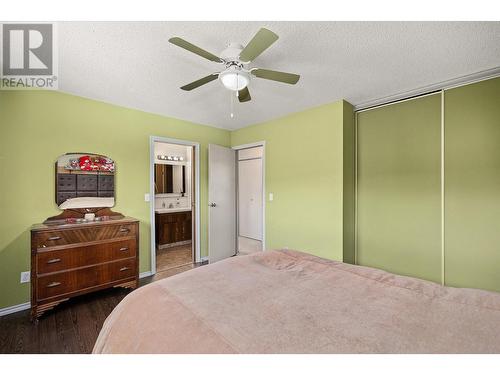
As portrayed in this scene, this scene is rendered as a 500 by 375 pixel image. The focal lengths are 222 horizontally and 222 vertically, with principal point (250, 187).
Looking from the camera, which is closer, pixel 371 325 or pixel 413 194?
pixel 371 325

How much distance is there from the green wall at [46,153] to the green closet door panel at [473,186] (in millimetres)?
3700

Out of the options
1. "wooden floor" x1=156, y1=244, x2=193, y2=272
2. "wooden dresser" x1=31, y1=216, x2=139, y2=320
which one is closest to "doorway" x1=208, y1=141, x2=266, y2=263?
"wooden floor" x1=156, y1=244, x2=193, y2=272

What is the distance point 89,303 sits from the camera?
237 cm

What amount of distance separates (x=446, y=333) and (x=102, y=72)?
3004mm

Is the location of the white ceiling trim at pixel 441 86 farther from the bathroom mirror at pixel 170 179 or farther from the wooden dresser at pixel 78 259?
the bathroom mirror at pixel 170 179

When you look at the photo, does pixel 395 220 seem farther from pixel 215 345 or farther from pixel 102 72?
pixel 102 72

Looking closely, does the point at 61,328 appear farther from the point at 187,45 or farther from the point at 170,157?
the point at 170,157

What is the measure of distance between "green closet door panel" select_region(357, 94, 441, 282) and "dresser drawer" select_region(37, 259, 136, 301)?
2.97m

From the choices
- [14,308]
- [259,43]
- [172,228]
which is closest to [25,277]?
[14,308]

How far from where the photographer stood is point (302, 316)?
99 cm

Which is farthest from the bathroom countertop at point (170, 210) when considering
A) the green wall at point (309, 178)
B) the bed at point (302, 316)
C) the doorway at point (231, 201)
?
the bed at point (302, 316)
